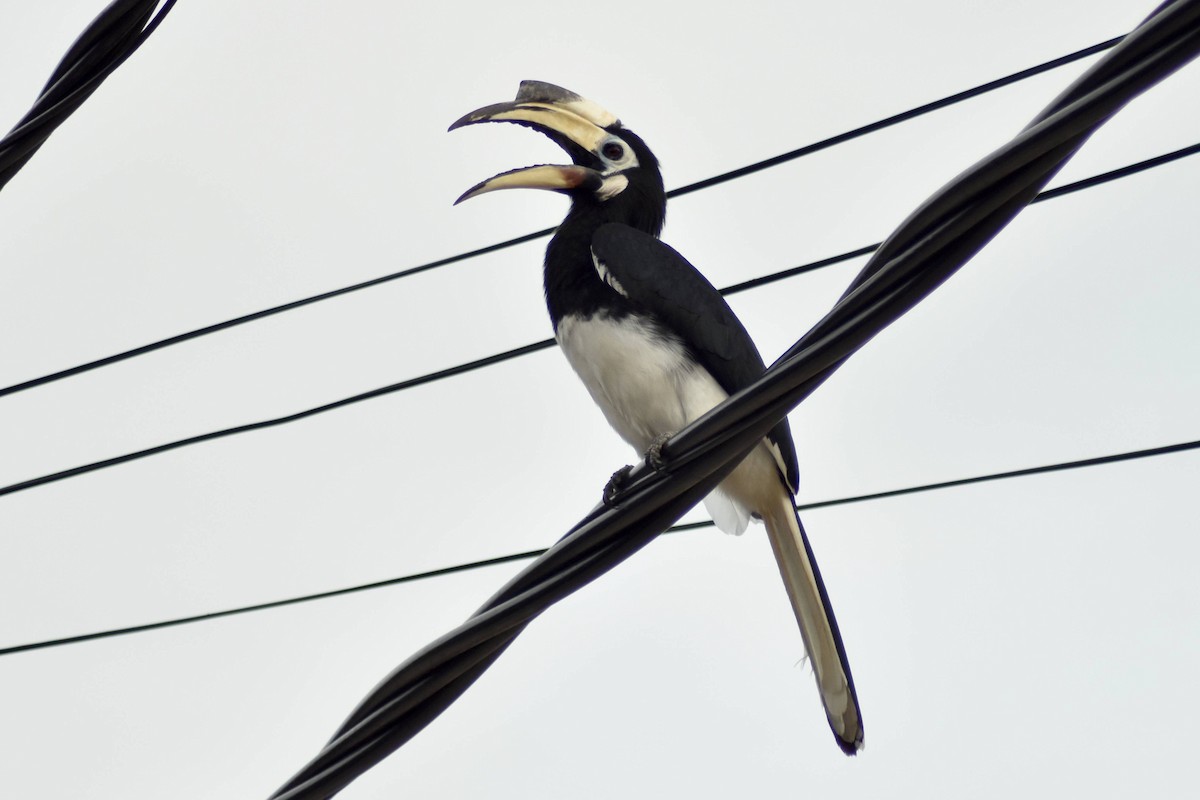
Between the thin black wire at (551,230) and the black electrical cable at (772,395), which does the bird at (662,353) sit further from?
the black electrical cable at (772,395)

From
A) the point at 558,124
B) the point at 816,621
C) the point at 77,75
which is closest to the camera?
the point at 77,75

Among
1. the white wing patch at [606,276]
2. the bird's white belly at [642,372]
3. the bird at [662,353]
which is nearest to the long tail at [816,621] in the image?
the bird at [662,353]

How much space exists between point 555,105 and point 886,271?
7.39 feet

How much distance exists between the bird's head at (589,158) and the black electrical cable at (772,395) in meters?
1.87

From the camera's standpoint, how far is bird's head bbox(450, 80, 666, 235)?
3170 mm

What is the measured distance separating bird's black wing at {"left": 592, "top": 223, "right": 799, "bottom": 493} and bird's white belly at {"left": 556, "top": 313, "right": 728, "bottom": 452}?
A: 0.04m

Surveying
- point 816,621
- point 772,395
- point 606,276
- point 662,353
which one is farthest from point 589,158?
point 772,395

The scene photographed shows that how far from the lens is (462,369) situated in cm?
274

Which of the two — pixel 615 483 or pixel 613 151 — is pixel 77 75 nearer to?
pixel 615 483

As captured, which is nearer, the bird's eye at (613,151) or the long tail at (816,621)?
the long tail at (816,621)

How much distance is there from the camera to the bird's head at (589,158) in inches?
125

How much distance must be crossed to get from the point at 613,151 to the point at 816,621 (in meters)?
1.40

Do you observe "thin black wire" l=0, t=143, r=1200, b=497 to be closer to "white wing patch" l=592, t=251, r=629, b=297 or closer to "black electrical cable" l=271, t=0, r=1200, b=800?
"white wing patch" l=592, t=251, r=629, b=297

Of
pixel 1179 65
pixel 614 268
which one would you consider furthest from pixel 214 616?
pixel 1179 65
